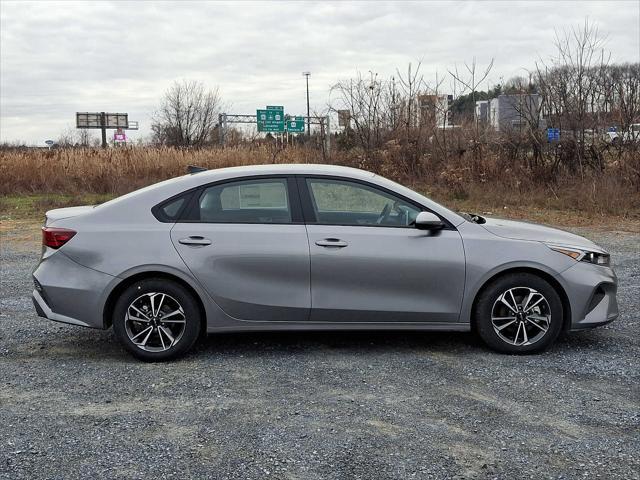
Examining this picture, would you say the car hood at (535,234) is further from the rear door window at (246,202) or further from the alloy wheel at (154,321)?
the alloy wheel at (154,321)

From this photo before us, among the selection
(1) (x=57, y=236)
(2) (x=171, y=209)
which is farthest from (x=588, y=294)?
(1) (x=57, y=236)

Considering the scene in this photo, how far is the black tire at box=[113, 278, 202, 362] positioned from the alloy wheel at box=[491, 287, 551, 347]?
231cm

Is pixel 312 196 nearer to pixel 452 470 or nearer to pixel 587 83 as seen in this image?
pixel 452 470

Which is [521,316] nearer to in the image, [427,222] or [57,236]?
[427,222]

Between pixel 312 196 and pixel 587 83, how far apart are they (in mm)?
13505

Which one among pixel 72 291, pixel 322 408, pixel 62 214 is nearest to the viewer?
pixel 322 408

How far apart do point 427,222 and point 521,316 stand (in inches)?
40.7

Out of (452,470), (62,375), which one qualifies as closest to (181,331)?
(62,375)

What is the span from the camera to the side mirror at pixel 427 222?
5.07 meters

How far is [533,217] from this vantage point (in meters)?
14.0

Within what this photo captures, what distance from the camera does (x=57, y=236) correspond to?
5121mm

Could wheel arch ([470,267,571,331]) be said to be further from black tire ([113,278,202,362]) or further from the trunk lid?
the trunk lid

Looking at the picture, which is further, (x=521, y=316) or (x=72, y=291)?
(x=521, y=316)

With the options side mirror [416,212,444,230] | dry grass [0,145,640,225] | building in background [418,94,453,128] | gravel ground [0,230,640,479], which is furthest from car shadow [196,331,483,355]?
building in background [418,94,453,128]
